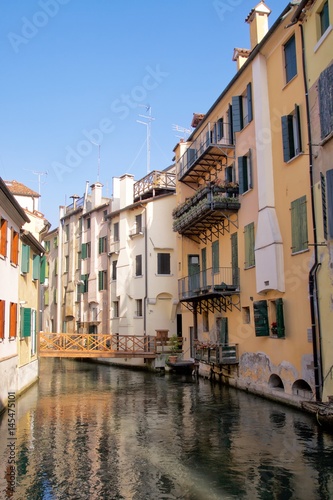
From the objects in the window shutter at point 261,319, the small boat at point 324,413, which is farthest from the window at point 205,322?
the small boat at point 324,413

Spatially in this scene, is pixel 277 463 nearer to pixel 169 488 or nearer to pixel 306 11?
pixel 169 488

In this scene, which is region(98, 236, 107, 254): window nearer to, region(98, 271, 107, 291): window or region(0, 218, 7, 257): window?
region(98, 271, 107, 291): window

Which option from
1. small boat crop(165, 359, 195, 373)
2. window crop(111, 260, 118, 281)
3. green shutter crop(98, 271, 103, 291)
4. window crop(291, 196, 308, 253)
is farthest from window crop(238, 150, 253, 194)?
green shutter crop(98, 271, 103, 291)

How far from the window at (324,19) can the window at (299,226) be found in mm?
5123

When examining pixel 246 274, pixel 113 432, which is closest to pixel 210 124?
pixel 246 274

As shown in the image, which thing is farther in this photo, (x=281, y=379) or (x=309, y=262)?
(x=281, y=379)

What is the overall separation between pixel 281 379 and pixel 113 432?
702 cm

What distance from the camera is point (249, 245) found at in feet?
67.6

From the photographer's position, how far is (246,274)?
21109 mm

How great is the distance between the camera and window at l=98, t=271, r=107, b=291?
131 ft

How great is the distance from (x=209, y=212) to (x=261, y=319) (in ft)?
20.5

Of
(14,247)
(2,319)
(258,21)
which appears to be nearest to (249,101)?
(258,21)

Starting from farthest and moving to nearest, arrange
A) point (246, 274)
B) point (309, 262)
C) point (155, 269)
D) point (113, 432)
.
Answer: point (155, 269), point (246, 274), point (309, 262), point (113, 432)

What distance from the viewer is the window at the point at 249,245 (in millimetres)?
20266
